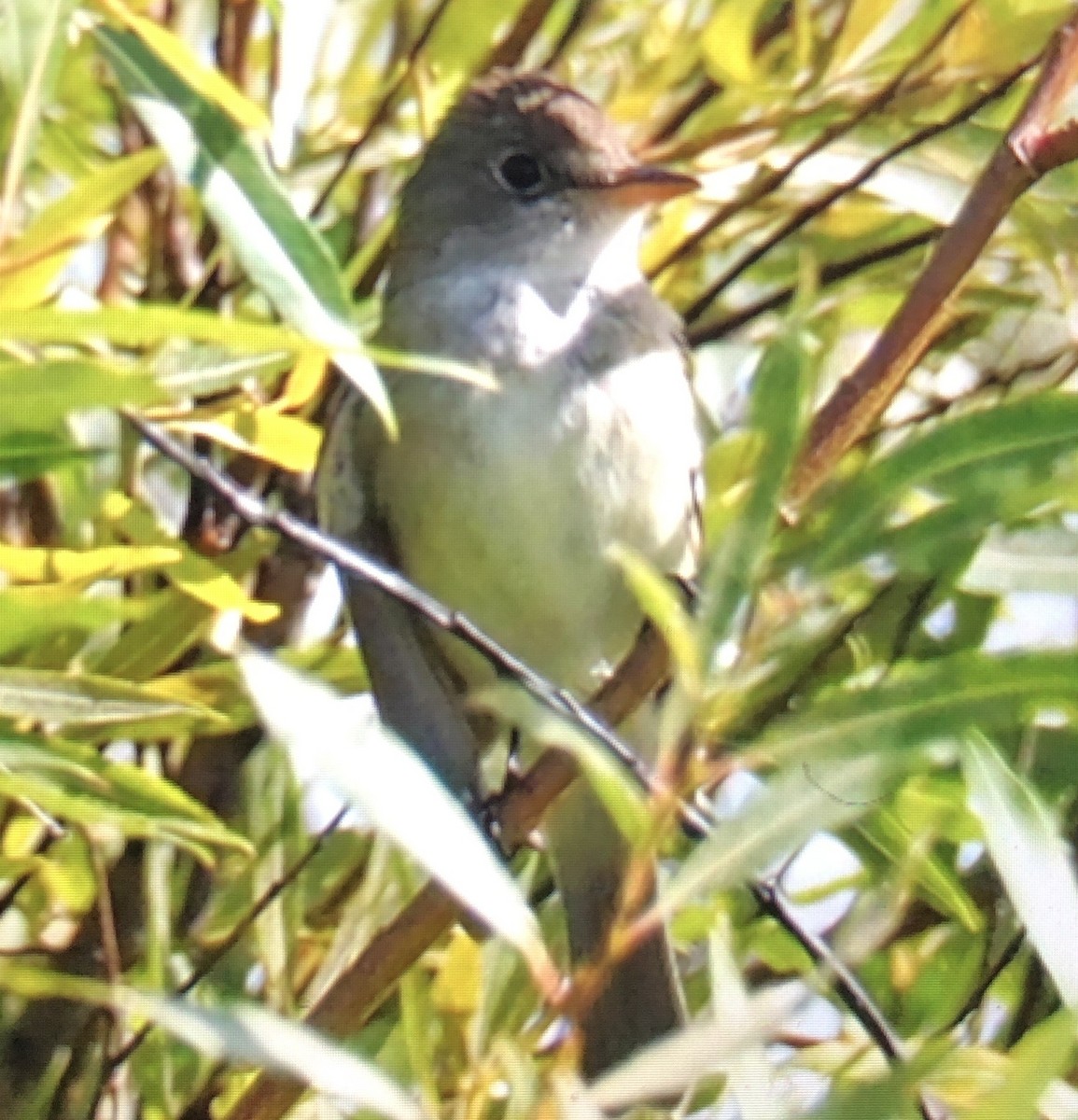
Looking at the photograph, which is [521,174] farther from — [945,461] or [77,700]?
[945,461]

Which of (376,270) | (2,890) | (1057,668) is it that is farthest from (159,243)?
(1057,668)

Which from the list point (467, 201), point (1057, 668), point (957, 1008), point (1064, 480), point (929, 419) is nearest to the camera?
point (1057, 668)

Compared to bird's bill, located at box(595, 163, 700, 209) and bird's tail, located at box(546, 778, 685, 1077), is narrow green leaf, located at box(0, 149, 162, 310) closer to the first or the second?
bird's bill, located at box(595, 163, 700, 209)

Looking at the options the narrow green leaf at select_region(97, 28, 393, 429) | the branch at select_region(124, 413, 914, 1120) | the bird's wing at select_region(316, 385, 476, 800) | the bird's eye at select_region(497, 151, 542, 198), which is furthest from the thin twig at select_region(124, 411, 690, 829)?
the bird's eye at select_region(497, 151, 542, 198)

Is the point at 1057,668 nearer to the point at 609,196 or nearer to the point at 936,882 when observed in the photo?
the point at 936,882

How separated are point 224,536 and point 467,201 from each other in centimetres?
61

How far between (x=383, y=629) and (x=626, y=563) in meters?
0.88

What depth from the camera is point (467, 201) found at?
2586 millimetres

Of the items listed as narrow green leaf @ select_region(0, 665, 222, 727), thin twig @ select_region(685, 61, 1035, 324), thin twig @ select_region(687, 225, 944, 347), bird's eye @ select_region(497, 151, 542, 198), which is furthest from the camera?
bird's eye @ select_region(497, 151, 542, 198)

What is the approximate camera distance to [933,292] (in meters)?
1.33

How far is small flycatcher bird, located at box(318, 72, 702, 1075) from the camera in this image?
224 cm

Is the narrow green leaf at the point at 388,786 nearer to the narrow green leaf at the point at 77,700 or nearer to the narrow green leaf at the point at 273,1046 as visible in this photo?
the narrow green leaf at the point at 273,1046

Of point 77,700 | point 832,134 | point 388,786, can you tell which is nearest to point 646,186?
point 832,134

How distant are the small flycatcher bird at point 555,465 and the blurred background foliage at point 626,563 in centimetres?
5
